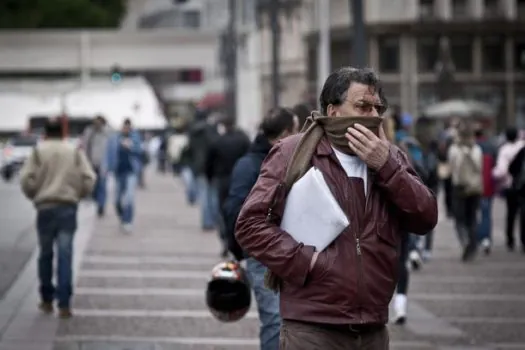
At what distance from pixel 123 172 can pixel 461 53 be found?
145ft

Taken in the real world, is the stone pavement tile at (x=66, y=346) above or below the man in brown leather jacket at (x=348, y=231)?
below

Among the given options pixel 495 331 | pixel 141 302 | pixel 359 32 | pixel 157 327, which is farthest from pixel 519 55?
pixel 157 327

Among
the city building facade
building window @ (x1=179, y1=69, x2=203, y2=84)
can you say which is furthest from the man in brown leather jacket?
building window @ (x1=179, y1=69, x2=203, y2=84)

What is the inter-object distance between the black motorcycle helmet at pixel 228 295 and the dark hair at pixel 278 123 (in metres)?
0.91

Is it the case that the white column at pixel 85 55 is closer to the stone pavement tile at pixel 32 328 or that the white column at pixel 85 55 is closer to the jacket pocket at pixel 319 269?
the stone pavement tile at pixel 32 328

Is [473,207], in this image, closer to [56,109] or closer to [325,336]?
[325,336]

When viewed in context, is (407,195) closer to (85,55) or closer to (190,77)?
(85,55)

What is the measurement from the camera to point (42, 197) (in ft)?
44.8

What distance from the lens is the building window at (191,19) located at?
128000mm

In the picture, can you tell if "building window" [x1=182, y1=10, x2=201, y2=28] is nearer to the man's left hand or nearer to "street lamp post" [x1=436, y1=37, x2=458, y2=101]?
"street lamp post" [x1=436, y1=37, x2=458, y2=101]

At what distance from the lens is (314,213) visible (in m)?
6.45

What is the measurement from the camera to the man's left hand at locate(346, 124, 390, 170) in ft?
20.7

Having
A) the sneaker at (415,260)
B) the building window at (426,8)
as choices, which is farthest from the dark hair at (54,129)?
the building window at (426,8)

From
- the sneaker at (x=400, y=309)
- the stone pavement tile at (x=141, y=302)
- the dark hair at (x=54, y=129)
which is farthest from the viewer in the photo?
the stone pavement tile at (x=141, y=302)
